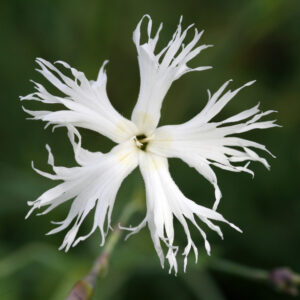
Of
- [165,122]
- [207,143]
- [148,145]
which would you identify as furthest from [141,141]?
[165,122]

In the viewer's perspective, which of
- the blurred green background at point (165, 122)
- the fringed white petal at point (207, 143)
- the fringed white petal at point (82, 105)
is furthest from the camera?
the blurred green background at point (165, 122)

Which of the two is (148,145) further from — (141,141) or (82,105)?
(82,105)

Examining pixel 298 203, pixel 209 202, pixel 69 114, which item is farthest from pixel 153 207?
pixel 298 203

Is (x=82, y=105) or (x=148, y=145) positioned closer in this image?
(x=82, y=105)

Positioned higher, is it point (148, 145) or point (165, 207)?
point (148, 145)

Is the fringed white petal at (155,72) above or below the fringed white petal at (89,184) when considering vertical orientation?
above

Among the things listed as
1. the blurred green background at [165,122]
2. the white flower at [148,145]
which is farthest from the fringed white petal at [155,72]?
the blurred green background at [165,122]

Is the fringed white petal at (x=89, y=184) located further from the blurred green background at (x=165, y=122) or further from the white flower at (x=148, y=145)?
the blurred green background at (x=165, y=122)
